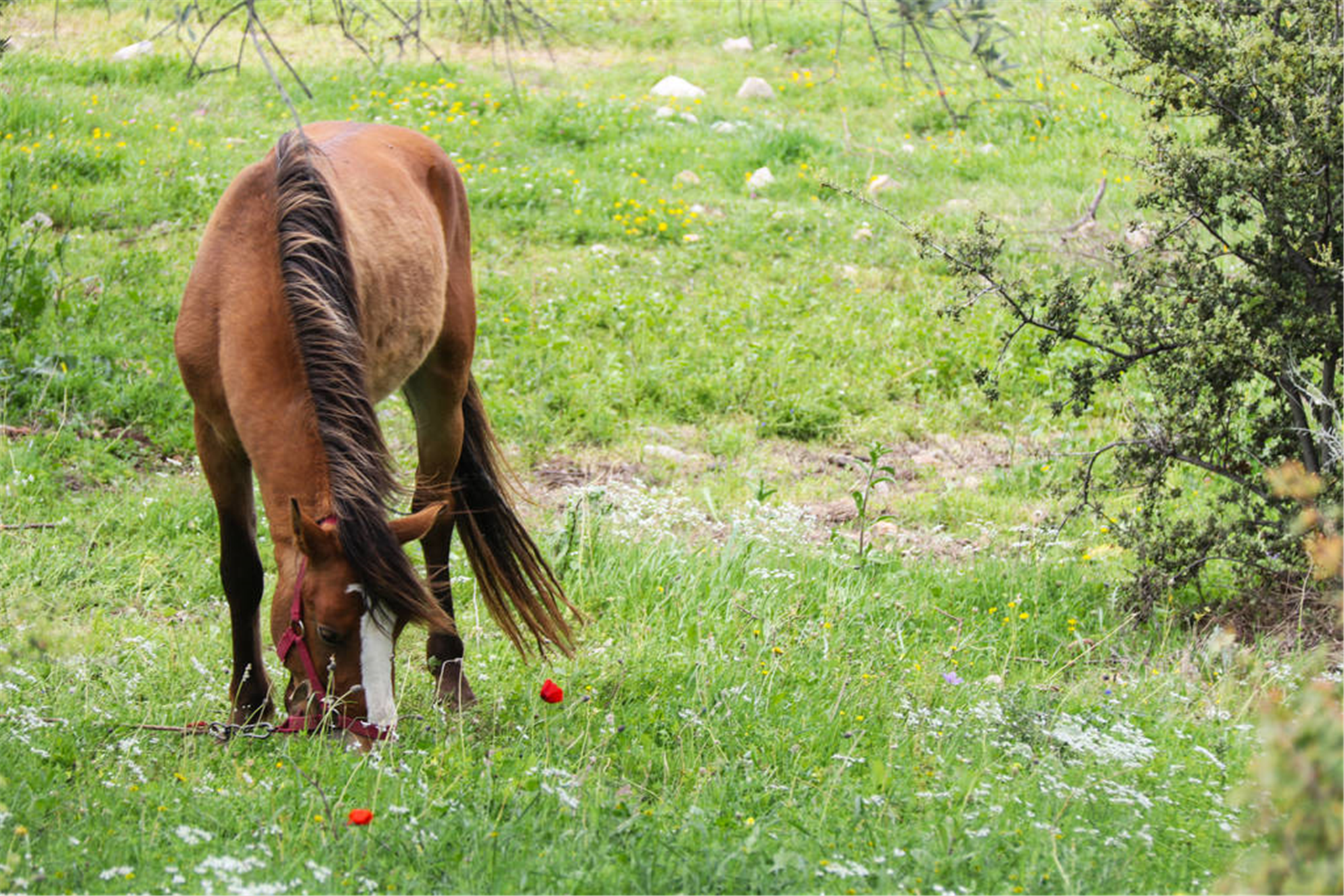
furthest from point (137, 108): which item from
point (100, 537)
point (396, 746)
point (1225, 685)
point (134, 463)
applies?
point (1225, 685)

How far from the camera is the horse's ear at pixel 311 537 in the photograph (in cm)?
308

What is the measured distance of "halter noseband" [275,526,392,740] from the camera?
10.5 feet

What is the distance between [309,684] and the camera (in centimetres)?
329

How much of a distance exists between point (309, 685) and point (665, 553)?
2027 mm

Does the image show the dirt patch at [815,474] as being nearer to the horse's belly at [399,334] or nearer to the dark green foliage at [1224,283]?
the dark green foliage at [1224,283]

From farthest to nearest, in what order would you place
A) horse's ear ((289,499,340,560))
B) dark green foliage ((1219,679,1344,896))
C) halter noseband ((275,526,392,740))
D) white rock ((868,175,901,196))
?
white rock ((868,175,901,196)), halter noseband ((275,526,392,740)), horse's ear ((289,499,340,560)), dark green foliage ((1219,679,1344,896))

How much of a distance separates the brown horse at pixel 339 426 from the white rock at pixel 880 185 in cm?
612

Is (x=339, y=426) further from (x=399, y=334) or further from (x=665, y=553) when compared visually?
(x=665, y=553)

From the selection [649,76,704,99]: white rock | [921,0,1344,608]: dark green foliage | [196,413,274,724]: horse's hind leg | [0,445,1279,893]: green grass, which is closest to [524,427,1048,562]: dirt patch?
[0,445,1279,893]: green grass

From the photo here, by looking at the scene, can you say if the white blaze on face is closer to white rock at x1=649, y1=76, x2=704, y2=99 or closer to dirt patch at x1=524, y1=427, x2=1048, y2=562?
dirt patch at x1=524, y1=427, x2=1048, y2=562

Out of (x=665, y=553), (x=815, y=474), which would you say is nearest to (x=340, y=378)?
(x=665, y=553)

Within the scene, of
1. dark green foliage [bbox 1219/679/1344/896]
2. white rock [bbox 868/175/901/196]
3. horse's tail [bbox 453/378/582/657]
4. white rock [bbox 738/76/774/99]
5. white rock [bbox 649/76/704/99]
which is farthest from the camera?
white rock [bbox 738/76/774/99]

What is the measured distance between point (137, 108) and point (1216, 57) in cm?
963

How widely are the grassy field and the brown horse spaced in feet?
0.75
